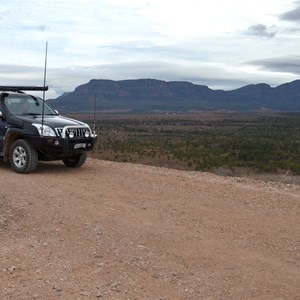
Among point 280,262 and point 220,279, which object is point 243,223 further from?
point 220,279

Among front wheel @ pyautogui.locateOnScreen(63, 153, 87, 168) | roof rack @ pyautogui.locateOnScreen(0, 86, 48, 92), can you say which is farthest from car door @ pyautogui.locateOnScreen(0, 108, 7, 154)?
front wheel @ pyautogui.locateOnScreen(63, 153, 87, 168)

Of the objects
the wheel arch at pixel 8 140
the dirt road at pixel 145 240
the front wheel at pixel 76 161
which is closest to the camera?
the dirt road at pixel 145 240

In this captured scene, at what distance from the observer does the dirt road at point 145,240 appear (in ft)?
16.2

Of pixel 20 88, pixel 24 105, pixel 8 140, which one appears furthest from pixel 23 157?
pixel 20 88

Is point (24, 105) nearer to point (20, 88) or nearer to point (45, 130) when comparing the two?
point (20, 88)

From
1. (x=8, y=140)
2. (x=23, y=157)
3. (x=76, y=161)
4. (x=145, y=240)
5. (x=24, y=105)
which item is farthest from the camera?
(x=76, y=161)

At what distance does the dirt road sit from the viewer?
493 centimetres

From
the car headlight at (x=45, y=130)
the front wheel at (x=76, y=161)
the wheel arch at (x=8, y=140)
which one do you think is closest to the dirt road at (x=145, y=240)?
the car headlight at (x=45, y=130)

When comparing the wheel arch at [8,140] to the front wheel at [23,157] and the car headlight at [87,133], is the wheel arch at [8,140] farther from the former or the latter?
the car headlight at [87,133]

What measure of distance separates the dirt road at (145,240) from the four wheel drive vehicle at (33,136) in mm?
733

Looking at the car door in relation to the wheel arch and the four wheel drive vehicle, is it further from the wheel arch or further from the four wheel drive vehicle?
the wheel arch

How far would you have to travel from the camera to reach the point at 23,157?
33.7 feet

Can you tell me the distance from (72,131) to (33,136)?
79 centimetres

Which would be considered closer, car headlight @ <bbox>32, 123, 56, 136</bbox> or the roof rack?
car headlight @ <bbox>32, 123, 56, 136</bbox>
